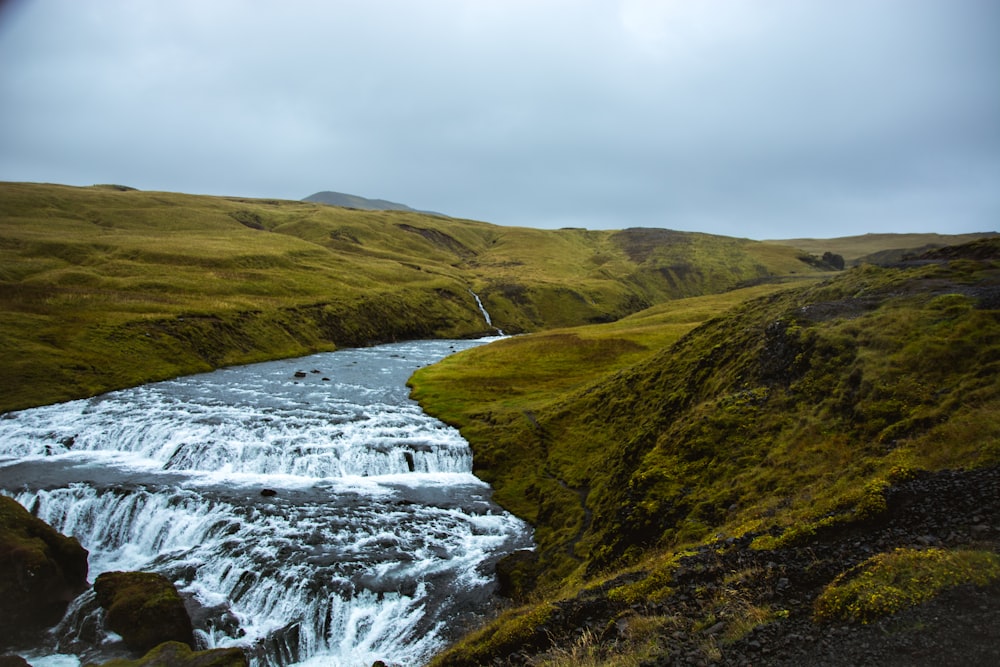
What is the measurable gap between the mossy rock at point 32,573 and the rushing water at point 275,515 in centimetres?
101

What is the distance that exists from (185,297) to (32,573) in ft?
267

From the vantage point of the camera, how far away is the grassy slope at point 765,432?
1512 cm

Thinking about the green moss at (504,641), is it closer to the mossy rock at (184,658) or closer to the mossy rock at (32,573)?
the mossy rock at (184,658)

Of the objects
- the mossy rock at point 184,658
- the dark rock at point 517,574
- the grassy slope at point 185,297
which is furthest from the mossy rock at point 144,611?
the grassy slope at point 185,297

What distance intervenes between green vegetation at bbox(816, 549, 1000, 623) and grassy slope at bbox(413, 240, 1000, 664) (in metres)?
2.33

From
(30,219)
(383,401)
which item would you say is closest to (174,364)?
(383,401)

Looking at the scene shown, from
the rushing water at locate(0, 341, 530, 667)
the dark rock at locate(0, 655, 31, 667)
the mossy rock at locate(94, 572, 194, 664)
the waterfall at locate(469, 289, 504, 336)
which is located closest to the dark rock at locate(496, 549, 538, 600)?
the rushing water at locate(0, 341, 530, 667)

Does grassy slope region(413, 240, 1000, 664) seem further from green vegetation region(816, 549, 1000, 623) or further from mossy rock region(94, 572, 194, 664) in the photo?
mossy rock region(94, 572, 194, 664)

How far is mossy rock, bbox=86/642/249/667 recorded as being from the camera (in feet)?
61.0

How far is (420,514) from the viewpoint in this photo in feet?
107

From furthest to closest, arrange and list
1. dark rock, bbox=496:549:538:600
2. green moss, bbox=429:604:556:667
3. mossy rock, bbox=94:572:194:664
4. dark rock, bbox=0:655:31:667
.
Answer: dark rock, bbox=496:549:538:600
mossy rock, bbox=94:572:194:664
dark rock, bbox=0:655:31:667
green moss, bbox=429:604:556:667

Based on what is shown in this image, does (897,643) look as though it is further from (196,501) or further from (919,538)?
(196,501)

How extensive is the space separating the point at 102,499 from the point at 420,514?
64.7 ft

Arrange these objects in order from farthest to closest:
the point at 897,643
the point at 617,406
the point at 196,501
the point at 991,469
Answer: the point at 617,406 < the point at 196,501 < the point at 991,469 < the point at 897,643
